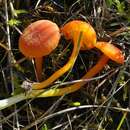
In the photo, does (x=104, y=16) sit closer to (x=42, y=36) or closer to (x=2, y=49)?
(x=42, y=36)

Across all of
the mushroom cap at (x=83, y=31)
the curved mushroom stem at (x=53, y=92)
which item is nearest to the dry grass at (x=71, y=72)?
the curved mushroom stem at (x=53, y=92)

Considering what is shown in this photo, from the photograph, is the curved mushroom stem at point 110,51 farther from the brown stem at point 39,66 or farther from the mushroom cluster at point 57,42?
the brown stem at point 39,66

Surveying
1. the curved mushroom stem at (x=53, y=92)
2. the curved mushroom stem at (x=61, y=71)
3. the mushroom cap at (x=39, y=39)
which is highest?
the mushroom cap at (x=39, y=39)

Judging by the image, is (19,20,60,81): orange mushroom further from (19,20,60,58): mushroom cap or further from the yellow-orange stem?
the yellow-orange stem

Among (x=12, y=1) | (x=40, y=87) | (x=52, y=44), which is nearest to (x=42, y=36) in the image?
(x=52, y=44)

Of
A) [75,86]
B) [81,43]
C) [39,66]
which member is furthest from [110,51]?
[39,66]

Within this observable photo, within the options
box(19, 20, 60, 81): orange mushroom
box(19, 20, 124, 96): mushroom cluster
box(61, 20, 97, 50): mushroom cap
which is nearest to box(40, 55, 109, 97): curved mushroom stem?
box(19, 20, 124, 96): mushroom cluster
